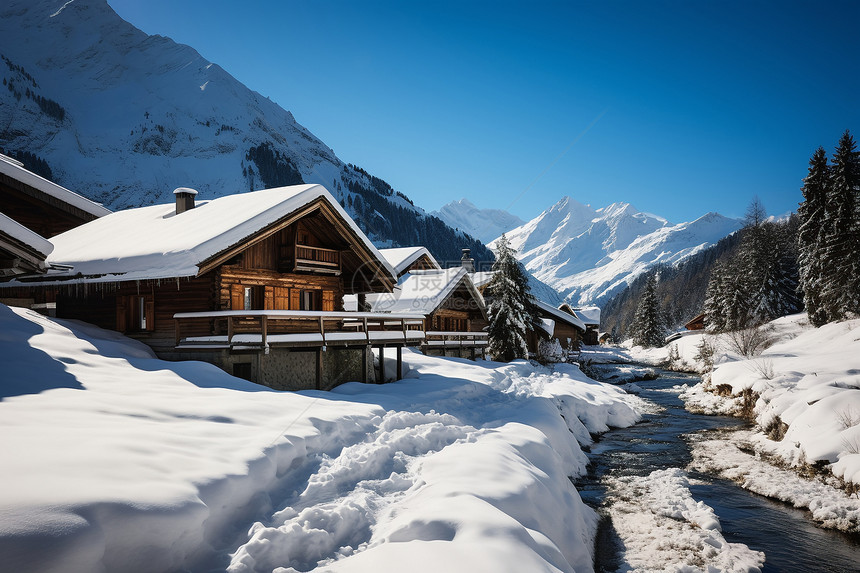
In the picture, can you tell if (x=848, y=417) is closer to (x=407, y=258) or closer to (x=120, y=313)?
(x=120, y=313)

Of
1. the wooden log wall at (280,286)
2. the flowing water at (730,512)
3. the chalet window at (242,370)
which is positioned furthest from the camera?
the wooden log wall at (280,286)

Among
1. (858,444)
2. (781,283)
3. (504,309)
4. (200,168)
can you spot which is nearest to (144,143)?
(200,168)

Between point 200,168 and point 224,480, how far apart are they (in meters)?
165

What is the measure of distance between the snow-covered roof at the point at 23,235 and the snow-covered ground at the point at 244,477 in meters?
1.97

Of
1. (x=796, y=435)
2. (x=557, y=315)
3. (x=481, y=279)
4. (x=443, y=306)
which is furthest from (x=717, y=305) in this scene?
(x=796, y=435)

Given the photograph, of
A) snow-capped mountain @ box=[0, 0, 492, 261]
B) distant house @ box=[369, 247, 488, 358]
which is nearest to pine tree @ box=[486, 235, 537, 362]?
distant house @ box=[369, 247, 488, 358]

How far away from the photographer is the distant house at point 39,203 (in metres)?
17.6

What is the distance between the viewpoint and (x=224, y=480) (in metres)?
5.84

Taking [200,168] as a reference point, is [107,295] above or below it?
below

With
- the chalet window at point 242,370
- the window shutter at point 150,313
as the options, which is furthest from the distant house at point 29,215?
the chalet window at point 242,370

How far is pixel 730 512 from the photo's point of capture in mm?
10281

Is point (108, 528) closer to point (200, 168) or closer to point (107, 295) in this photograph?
point (107, 295)

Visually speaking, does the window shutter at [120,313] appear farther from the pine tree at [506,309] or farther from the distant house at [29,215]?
the pine tree at [506,309]

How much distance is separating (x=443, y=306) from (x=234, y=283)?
17.0 metres
